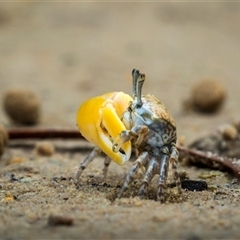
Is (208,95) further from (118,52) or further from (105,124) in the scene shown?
(105,124)

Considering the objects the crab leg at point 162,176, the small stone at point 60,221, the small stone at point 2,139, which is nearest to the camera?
the small stone at point 60,221

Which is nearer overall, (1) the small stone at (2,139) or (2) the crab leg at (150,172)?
(2) the crab leg at (150,172)

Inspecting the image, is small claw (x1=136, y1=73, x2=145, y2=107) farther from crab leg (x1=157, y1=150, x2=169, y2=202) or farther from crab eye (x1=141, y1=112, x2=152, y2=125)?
crab leg (x1=157, y1=150, x2=169, y2=202)

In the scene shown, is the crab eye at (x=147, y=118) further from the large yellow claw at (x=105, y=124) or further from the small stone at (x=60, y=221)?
the small stone at (x=60, y=221)

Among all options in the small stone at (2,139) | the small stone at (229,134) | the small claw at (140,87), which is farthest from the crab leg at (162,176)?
the small stone at (2,139)

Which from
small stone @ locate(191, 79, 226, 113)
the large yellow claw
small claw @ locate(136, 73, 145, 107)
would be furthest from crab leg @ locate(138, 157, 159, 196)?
small stone @ locate(191, 79, 226, 113)

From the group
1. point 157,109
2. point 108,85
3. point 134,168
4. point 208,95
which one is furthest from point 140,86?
point 108,85
